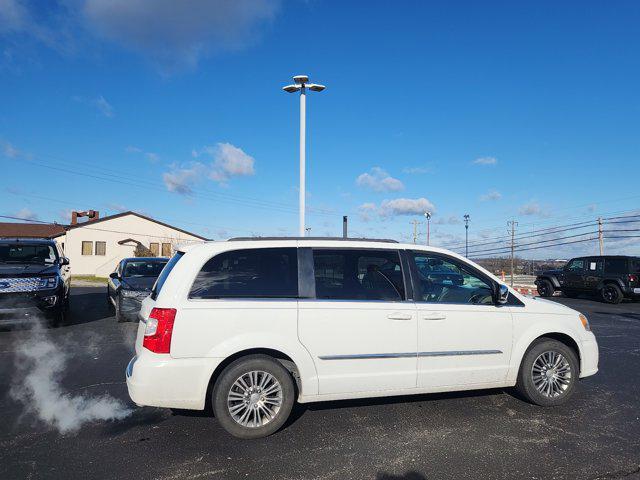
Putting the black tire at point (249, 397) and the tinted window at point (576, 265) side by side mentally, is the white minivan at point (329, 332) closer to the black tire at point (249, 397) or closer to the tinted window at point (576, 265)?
the black tire at point (249, 397)

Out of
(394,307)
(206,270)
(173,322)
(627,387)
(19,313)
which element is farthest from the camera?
(19,313)

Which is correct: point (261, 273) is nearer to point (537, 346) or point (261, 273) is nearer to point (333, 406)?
point (333, 406)

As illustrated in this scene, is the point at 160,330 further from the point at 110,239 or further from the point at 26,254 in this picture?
the point at 110,239

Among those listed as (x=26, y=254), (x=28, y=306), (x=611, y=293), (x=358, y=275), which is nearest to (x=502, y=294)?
(x=358, y=275)

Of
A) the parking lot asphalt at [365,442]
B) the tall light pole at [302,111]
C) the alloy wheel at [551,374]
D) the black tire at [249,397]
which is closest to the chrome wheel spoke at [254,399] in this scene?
the black tire at [249,397]

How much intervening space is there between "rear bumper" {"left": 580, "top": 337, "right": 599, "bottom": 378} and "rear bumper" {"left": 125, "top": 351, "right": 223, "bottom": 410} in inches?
152

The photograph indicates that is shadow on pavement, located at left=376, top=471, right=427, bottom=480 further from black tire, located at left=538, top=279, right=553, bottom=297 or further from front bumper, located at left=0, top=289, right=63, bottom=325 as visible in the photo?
black tire, located at left=538, top=279, right=553, bottom=297

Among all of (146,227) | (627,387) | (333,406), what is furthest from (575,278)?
(146,227)

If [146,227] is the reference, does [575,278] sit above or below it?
below

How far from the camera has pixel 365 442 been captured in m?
4.02

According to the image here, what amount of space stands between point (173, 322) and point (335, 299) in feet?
4.76

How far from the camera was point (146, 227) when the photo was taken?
153ft

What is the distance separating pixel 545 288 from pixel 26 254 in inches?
764

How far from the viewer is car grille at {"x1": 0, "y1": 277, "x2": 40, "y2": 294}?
8.94 m
